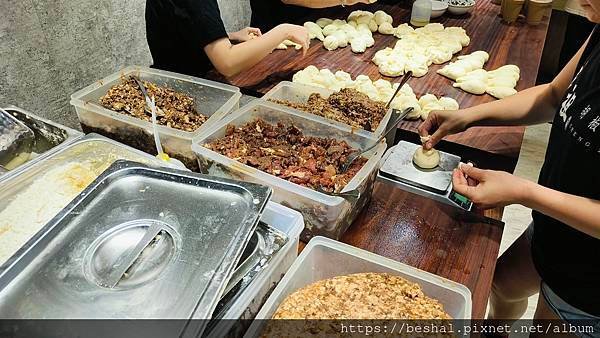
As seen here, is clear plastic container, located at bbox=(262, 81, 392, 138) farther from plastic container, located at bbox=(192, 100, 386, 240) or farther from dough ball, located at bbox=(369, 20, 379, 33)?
dough ball, located at bbox=(369, 20, 379, 33)

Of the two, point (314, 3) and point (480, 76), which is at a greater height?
point (314, 3)

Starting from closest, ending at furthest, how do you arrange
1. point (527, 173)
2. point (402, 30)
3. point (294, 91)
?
point (294, 91), point (402, 30), point (527, 173)

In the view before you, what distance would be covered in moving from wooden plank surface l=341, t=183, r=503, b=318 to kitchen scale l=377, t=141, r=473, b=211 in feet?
0.13

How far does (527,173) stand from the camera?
3.32m

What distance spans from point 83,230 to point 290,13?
7.43 feet

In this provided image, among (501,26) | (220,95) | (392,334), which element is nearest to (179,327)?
(392,334)

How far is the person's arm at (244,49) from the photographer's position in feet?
5.90

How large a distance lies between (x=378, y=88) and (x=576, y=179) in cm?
99

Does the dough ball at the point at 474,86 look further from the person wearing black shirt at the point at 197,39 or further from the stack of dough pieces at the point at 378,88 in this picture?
the person wearing black shirt at the point at 197,39

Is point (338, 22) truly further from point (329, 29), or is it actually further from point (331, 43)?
point (331, 43)

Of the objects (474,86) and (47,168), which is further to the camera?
(474,86)

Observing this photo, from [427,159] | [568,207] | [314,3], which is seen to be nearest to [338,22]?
[314,3]

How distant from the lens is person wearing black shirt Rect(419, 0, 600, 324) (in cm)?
113

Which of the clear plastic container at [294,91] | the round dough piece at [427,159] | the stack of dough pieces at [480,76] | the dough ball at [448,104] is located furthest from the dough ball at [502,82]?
the clear plastic container at [294,91]
